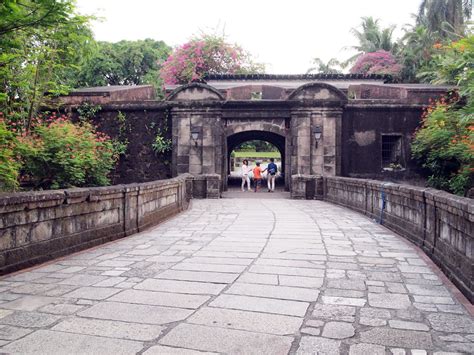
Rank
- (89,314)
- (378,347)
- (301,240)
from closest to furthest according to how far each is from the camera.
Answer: (378,347), (89,314), (301,240)

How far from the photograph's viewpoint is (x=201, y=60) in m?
26.8

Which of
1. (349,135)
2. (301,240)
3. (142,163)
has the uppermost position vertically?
(349,135)

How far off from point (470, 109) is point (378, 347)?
312 inches

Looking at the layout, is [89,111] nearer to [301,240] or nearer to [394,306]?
[301,240]

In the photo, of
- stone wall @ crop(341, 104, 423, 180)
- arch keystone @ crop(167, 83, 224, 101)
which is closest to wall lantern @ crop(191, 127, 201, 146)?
arch keystone @ crop(167, 83, 224, 101)

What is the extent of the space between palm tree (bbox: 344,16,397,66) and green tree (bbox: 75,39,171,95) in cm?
1525

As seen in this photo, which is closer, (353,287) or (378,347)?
(378,347)

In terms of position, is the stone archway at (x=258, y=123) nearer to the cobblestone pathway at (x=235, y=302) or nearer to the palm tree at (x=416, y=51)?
the cobblestone pathway at (x=235, y=302)

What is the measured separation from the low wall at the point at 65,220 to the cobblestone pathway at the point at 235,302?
25 centimetres

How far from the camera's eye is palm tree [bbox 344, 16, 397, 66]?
108ft

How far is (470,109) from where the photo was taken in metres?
9.10

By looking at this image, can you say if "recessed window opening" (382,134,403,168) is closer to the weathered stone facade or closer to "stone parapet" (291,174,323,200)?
the weathered stone facade

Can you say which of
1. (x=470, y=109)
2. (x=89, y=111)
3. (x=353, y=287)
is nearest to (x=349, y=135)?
(x=470, y=109)

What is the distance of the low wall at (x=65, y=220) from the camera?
4.68 metres
